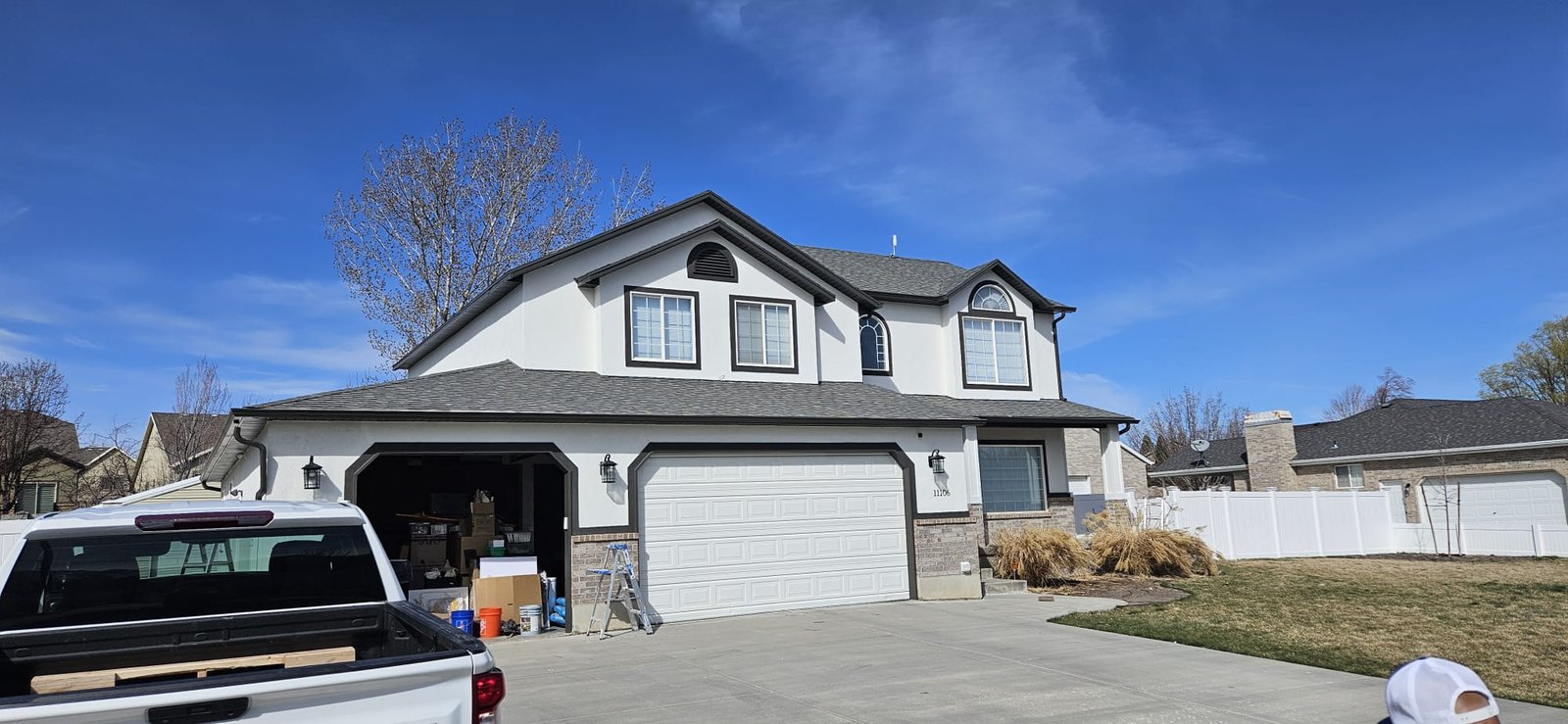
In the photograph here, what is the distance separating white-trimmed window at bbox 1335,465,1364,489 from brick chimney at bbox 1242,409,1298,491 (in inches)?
55.4

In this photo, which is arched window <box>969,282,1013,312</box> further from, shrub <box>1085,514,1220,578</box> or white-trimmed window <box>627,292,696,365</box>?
white-trimmed window <box>627,292,696,365</box>

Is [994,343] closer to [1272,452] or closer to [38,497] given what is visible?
[1272,452]

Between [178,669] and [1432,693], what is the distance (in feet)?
16.6

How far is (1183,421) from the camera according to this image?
60594 millimetres

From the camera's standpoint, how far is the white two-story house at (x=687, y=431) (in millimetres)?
13508

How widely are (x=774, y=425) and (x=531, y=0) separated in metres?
10.3

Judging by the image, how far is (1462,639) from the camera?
11.0 meters

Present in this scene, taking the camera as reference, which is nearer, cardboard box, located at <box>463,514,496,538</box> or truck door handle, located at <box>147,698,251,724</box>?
truck door handle, located at <box>147,698,251,724</box>

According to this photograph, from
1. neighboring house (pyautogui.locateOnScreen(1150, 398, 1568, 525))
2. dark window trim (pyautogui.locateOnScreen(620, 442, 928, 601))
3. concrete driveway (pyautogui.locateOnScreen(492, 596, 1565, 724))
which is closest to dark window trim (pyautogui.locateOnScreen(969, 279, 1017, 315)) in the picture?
dark window trim (pyautogui.locateOnScreen(620, 442, 928, 601))

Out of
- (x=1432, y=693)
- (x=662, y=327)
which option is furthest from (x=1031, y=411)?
(x=1432, y=693)

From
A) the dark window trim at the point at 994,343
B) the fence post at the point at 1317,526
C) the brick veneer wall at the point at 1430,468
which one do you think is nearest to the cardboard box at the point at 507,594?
the dark window trim at the point at 994,343

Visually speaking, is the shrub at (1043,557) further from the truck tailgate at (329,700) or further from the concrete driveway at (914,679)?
the truck tailgate at (329,700)

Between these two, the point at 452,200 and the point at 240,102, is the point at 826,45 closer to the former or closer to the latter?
the point at 240,102

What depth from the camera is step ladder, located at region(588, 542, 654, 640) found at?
1356 cm
